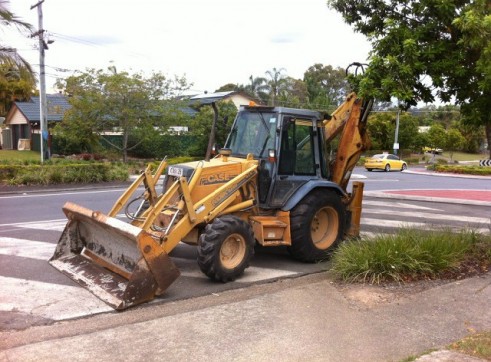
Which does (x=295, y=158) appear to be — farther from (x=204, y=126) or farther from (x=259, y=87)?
(x=259, y=87)

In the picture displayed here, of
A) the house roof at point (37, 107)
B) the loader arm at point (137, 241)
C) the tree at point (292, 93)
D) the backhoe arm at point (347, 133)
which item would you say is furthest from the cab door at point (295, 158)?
the tree at point (292, 93)

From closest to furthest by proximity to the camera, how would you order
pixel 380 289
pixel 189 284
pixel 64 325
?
1. pixel 64 325
2. pixel 380 289
3. pixel 189 284

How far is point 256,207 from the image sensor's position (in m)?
7.71

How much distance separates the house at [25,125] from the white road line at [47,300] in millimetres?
34744

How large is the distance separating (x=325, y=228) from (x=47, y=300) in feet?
14.7

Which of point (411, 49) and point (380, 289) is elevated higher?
point (411, 49)

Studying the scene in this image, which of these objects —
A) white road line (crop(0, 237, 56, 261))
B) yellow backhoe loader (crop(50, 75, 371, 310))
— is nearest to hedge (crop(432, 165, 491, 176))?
yellow backhoe loader (crop(50, 75, 371, 310))

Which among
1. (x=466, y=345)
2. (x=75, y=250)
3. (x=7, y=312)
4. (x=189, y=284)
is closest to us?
(x=466, y=345)

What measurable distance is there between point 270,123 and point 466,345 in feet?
14.4

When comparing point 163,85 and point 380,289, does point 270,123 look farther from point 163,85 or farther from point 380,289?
point 163,85

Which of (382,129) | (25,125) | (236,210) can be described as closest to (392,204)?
(236,210)

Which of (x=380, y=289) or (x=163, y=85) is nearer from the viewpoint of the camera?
(x=380, y=289)

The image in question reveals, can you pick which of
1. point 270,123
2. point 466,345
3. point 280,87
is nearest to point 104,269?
point 270,123

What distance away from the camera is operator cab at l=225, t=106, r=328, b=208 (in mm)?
7758
